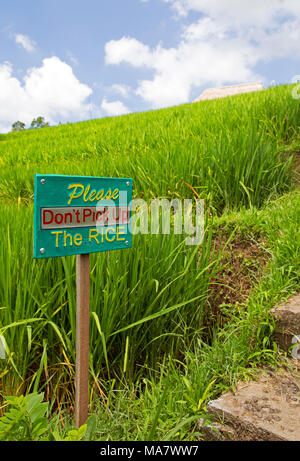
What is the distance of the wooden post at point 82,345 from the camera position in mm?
1375

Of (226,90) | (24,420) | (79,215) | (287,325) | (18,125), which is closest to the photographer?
(24,420)

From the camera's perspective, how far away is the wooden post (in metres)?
1.38

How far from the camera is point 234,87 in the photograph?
669 inches

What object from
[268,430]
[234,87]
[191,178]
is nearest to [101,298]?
[268,430]

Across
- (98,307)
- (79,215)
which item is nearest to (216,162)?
(98,307)

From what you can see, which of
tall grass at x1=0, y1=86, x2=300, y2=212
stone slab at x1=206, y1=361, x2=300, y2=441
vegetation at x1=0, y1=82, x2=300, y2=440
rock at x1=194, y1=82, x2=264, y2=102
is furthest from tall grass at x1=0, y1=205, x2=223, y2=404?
rock at x1=194, y1=82, x2=264, y2=102

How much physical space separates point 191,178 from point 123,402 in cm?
200

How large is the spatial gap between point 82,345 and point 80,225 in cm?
43

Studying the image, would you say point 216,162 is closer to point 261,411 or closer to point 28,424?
point 261,411

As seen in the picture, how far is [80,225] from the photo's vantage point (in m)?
1.37

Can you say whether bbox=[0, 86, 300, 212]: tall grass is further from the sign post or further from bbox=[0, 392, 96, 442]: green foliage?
bbox=[0, 392, 96, 442]: green foliage

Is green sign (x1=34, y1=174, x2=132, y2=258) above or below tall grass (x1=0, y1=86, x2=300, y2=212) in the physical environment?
below

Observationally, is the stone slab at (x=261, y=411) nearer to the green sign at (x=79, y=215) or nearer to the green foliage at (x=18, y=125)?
the green sign at (x=79, y=215)

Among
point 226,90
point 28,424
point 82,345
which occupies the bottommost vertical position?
point 28,424
